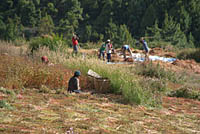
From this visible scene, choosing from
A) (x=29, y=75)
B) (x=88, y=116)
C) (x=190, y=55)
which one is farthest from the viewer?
(x=190, y=55)

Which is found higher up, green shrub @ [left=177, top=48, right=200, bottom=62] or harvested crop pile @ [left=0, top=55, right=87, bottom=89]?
green shrub @ [left=177, top=48, right=200, bottom=62]

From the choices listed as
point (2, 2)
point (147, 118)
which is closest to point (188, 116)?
point (147, 118)

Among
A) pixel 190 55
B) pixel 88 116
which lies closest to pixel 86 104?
pixel 88 116

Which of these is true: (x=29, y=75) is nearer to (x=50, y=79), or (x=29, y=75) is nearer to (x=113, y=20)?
(x=50, y=79)

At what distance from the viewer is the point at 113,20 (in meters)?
56.2

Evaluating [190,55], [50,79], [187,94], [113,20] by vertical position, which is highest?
[113,20]

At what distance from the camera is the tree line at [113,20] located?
3631 centimetres

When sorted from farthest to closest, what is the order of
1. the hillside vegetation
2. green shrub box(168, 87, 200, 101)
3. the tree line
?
the tree line, green shrub box(168, 87, 200, 101), the hillside vegetation

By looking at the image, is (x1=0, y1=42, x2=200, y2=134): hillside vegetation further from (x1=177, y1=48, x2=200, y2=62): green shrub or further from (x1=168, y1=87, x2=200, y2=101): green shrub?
(x1=177, y1=48, x2=200, y2=62): green shrub

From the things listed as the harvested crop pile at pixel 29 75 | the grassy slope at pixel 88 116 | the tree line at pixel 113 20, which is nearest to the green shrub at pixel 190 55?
the tree line at pixel 113 20

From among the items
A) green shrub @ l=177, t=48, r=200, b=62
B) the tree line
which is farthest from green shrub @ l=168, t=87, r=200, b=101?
the tree line

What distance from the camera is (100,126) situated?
4414 millimetres

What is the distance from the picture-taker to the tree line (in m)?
36.3

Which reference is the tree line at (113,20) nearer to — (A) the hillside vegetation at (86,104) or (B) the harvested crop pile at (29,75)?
(A) the hillside vegetation at (86,104)
